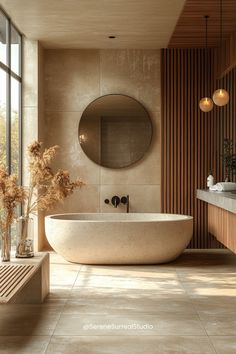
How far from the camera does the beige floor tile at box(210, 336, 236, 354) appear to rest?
3281 millimetres

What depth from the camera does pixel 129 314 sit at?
13.7 ft

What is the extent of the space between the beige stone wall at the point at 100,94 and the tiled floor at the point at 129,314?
1.93m

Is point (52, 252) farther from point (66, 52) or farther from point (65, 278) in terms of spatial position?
point (66, 52)

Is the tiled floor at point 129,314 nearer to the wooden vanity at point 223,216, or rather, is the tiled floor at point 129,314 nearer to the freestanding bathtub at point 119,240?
the freestanding bathtub at point 119,240

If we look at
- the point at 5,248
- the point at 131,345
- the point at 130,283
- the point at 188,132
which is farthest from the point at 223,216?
the point at 131,345

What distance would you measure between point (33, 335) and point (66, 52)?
522 cm

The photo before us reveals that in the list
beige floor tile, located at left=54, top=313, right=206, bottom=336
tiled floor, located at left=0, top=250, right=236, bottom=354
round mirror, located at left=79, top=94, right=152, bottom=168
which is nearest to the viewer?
tiled floor, located at left=0, top=250, right=236, bottom=354

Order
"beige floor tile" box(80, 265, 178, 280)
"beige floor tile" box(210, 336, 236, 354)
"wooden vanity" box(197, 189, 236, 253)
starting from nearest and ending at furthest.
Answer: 1. "beige floor tile" box(210, 336, 236, 354)
2. "wooden vanity" box(197, 189, 236, 253)
3. "beige floor tile" box(80, 265, 178, 280)

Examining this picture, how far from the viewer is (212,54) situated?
26.1 feet

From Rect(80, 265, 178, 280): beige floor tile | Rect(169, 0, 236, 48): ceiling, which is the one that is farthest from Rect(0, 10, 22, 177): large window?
Rect(169, 0, 236, 48): ceiling

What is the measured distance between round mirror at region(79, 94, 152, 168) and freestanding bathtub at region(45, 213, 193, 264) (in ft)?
5.73

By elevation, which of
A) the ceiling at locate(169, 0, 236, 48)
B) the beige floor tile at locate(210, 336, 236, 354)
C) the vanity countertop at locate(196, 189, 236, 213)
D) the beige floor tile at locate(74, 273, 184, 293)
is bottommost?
the beige floor tile at locate(74, 273, 184, 293)

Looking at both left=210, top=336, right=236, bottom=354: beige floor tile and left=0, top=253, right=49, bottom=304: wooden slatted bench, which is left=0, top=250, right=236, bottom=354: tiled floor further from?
left=0, top=253, right=49, bottom=304: wooden slatted bench

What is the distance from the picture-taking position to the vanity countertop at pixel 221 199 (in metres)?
5.18
